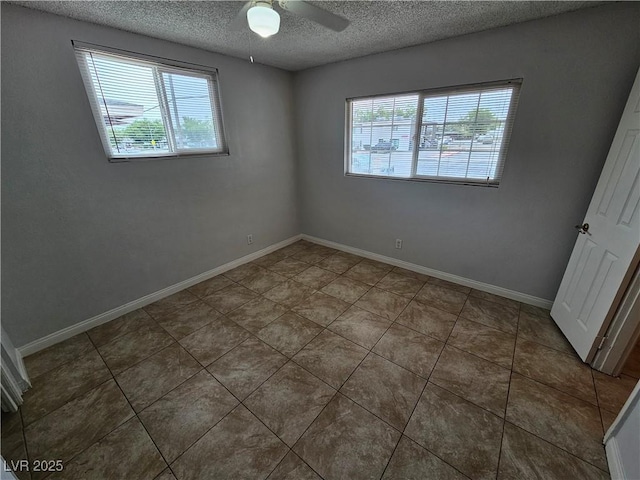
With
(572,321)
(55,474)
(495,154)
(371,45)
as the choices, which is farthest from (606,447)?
(371,45)

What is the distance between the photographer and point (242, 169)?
3.17m

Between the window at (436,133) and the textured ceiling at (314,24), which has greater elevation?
the textured ceiling at (314,24)

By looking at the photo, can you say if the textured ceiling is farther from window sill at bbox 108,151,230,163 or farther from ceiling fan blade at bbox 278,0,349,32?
window sill at bbox 108,151,230,163

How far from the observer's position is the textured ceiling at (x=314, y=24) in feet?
5.65

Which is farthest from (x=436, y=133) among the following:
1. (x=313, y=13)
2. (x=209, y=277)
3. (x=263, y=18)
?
(x=209, y=277)

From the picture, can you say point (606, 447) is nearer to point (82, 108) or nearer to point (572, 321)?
point (572, 321)

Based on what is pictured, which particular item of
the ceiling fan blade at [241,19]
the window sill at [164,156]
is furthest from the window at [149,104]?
the ceiling fan blade at [241,19]

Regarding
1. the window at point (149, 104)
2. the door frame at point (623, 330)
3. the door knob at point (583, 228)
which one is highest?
the window at point (149, 104)

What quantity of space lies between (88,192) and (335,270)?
2.51m

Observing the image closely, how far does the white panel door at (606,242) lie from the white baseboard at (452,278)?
39 cm

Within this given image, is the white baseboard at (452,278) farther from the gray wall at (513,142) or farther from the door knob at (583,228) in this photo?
the door knob at (583,228)

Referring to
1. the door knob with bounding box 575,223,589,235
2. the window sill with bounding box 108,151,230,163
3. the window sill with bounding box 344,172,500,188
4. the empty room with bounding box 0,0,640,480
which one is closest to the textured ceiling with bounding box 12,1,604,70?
the empty room with bounding box 0,0,640,480

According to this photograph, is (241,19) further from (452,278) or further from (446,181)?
(452,278)

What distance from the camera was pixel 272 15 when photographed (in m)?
1.30
